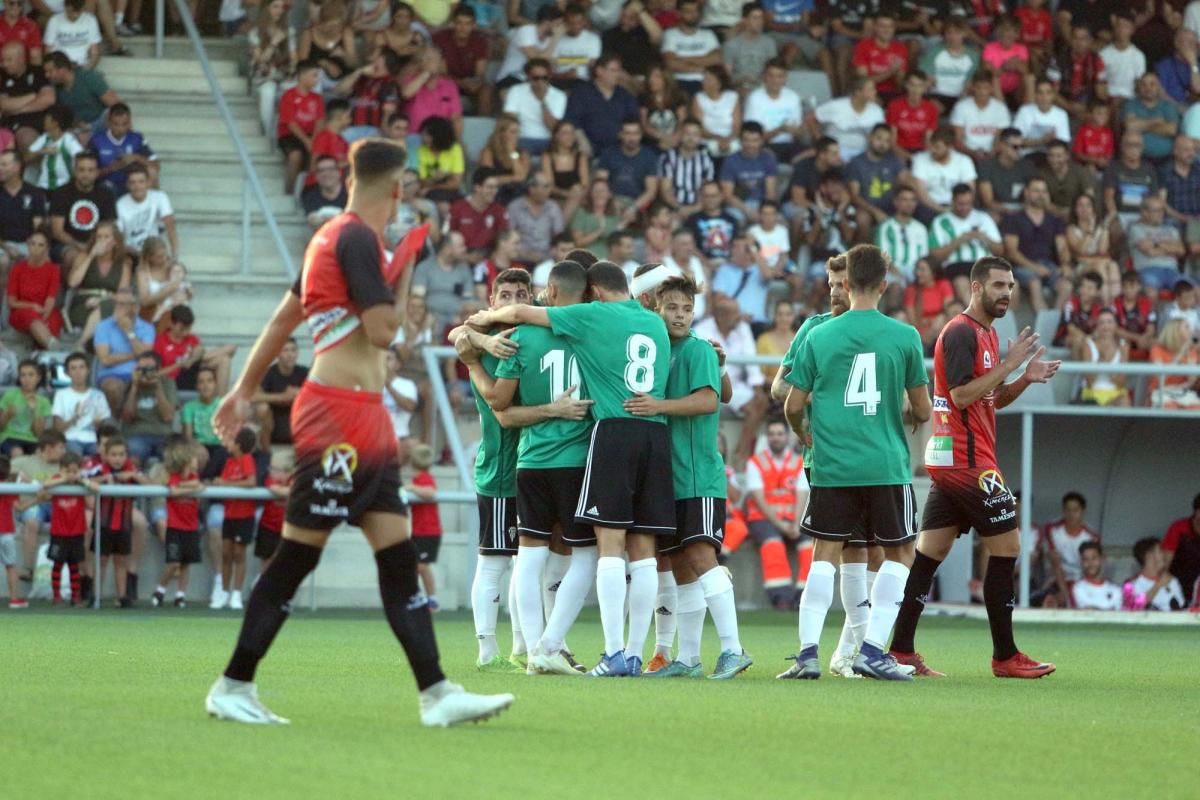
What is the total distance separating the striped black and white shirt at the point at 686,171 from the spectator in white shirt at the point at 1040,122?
4264 millimetres

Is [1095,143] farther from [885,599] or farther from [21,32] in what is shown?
[885,599]

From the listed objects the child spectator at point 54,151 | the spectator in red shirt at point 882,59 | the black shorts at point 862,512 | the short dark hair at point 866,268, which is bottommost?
the black shorts at point 862,512

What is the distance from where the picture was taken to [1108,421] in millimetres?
19938

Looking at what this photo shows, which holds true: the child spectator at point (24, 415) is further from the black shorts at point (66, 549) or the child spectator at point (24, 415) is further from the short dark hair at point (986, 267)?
the short dark hair at point (986, 267)

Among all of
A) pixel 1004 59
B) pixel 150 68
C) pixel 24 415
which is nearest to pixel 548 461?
pixel 24 415

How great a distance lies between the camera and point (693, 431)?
9555 mm

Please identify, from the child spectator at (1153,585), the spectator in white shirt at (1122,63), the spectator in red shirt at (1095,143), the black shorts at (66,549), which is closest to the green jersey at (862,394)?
the black shorts at (66,549)

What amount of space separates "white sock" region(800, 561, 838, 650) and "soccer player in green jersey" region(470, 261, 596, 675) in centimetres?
108

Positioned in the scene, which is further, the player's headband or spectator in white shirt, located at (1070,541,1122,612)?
spectator in white shirt, located at (1070,541,1122,612)

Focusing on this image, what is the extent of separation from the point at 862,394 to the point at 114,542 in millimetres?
9238

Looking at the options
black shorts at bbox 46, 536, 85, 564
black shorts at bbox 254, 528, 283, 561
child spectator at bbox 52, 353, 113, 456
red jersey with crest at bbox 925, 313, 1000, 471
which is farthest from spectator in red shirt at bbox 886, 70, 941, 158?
red jersey with crest at bbox 925, 313, 1000, 471

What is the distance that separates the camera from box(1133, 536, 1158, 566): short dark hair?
1927 centimetres

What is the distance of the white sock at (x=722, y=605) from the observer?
30.5 feet

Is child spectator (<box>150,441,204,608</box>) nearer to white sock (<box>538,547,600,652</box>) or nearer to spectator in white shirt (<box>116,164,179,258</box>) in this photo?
spectator in white shirt (<box>116,164,179,258</box>)
